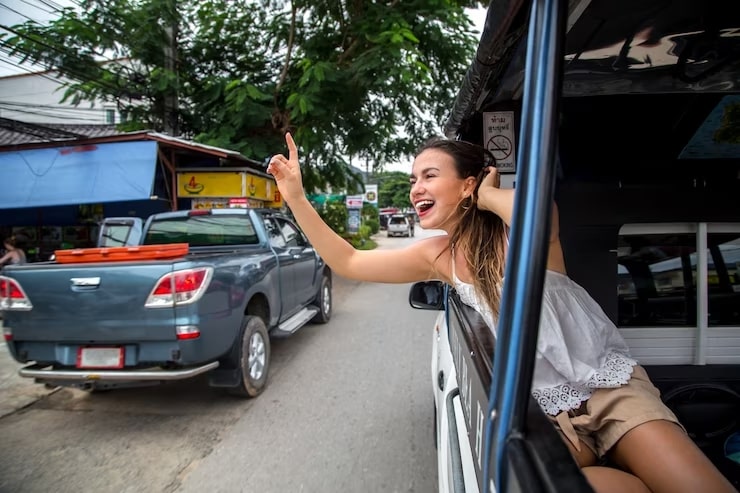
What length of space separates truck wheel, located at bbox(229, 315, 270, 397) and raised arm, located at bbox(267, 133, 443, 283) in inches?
89.7

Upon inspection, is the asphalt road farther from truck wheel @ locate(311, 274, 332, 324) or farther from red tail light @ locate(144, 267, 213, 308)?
truck wheel @ locate(311, 274, 332, 324)

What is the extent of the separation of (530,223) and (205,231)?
4662 millimetres

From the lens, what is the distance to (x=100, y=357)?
10.5 feet

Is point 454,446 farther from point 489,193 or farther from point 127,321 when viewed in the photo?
point 127,321

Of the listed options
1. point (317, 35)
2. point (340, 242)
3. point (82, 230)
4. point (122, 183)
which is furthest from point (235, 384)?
point (82, 230)

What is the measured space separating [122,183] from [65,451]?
5.47 meters

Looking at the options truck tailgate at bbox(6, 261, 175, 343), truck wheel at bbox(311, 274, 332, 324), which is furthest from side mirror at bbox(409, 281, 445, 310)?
truck wheel at bbox(311, 274, 332, 324)

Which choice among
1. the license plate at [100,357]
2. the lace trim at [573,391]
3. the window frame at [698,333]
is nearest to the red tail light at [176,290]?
the license plate at [100,357]

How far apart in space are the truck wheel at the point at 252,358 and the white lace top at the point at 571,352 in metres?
2.75

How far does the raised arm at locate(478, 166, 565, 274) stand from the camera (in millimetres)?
1313

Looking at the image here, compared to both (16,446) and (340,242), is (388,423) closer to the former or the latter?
(340,242)

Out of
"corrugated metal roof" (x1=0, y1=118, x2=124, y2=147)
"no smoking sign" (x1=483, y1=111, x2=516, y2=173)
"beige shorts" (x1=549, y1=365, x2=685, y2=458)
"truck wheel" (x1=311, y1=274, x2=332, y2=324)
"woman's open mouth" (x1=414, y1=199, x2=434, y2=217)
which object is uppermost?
"corrugated metal roof" (x1=0, y1=118, x2=124, y2=147)

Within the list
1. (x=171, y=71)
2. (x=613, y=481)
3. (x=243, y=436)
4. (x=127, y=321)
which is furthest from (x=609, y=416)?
(x=171, y=71)

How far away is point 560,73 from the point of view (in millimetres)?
709
